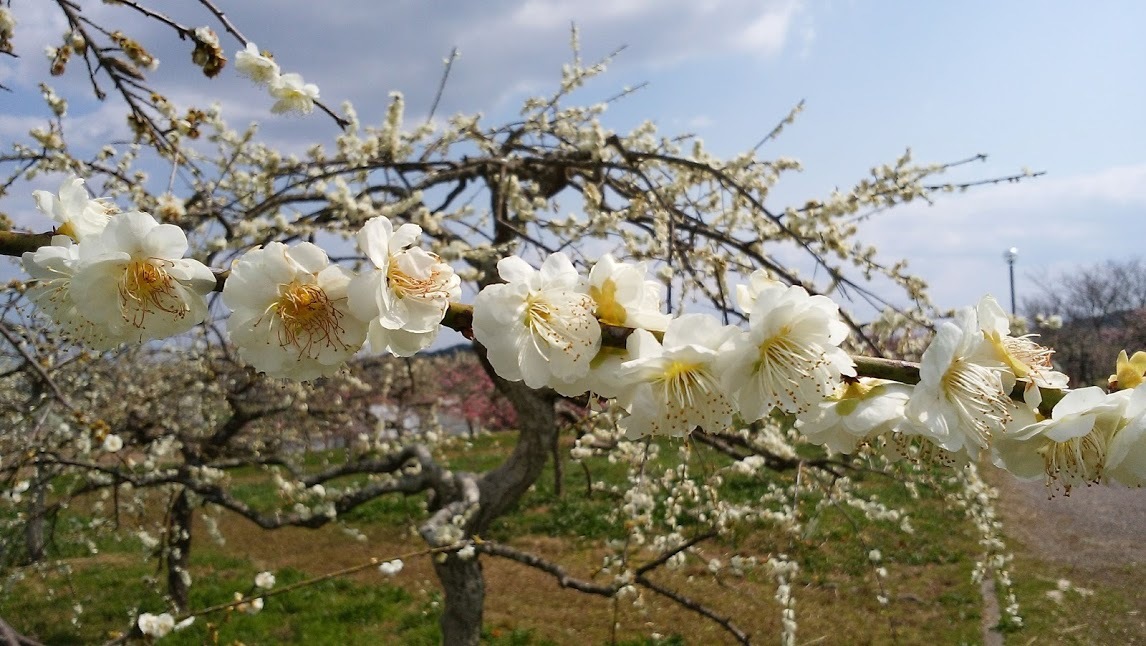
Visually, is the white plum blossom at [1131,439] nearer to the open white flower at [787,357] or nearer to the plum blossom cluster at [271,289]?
the open white flower at [787,357]

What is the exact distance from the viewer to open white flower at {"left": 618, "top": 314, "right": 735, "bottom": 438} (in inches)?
29.5

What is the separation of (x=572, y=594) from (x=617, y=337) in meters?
6.24

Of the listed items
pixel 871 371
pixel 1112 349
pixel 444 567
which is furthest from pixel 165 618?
pixel 1112 349

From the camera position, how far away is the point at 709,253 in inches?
125

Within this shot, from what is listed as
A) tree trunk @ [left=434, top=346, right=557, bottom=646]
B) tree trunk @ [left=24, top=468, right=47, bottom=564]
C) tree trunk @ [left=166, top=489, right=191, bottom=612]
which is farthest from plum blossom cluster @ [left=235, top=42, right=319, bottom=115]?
tree trunk @ [left=166, top=489, right=191, bottom=612]

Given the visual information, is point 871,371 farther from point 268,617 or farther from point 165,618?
point 268,617

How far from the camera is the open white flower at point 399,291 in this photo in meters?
0.76

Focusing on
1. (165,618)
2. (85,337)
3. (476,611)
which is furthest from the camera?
(476,611)

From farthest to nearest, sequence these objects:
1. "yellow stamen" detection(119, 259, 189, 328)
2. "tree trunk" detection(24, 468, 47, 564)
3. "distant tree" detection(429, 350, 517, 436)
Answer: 1. "distant tree" detection(429, 350, 517, 436)
2. "tree trunk" detection(24, 468, 47, 564)
3. "yellow stamen" detection(119, 259, 189, 328)

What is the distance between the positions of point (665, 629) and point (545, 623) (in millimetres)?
991

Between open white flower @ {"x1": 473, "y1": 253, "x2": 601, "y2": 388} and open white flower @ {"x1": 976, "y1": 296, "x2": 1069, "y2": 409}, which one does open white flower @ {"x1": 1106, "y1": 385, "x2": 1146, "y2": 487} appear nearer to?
open white flower @ {"x1": 976, "y1": 296, "x2": 1069, "y2": 409}

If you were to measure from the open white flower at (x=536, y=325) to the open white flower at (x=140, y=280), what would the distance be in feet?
1.15

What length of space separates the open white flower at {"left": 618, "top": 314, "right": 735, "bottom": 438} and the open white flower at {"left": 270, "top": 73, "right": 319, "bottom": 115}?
2.15m

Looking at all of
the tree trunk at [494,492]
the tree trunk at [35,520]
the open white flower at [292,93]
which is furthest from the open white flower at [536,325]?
the tree trunk at [35,520]
